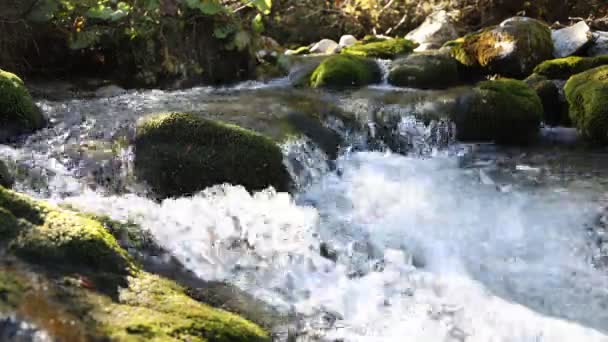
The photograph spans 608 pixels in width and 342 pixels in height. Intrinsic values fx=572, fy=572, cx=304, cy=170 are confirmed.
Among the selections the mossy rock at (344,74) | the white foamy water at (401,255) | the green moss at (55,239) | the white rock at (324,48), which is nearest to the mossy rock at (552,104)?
the mossy rock at (344,74)

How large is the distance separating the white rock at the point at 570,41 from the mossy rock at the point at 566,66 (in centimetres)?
94

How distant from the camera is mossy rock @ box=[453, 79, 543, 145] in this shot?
26.6 feet

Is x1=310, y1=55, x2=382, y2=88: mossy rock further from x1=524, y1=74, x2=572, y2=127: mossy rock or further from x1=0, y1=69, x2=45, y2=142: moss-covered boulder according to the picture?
x1=0, y1=69, x2=45, y2=142: moss-covered boulder

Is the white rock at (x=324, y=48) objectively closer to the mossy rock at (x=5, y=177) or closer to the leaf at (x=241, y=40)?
the leaf at (x=241, y=40)

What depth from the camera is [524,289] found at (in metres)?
4.41

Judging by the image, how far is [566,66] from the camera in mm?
9656

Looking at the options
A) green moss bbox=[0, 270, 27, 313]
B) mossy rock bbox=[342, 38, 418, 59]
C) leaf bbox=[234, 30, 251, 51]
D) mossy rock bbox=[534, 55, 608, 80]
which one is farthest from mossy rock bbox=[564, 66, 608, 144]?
green moss bbox=[0, 270, 27, 313]

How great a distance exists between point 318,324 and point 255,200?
6.31ft

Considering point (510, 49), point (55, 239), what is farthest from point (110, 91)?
point (510, 49)

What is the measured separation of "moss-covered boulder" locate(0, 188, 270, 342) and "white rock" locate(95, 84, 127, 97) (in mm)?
6219

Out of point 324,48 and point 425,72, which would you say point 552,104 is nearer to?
point 425,72

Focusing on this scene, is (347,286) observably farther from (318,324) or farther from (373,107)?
(373,107)

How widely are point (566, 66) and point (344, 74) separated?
147 inches

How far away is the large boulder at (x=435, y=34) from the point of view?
13.6 m
